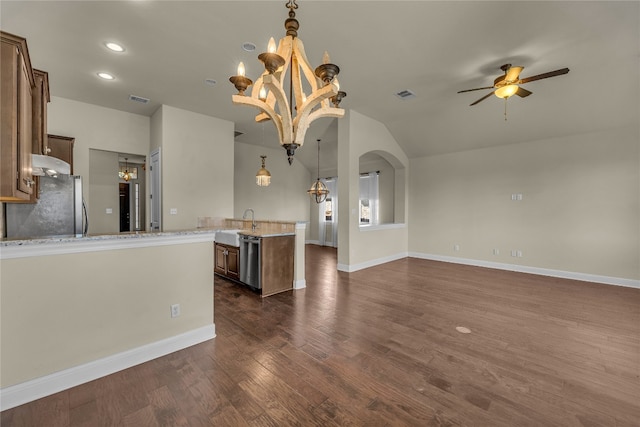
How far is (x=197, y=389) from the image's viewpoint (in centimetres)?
192

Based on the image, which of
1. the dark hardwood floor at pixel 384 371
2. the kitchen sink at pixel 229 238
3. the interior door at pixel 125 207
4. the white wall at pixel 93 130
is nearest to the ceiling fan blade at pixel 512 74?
the dark hardwood floor at pixel 384 371

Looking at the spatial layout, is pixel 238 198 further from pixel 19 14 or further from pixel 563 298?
pixel 563 298

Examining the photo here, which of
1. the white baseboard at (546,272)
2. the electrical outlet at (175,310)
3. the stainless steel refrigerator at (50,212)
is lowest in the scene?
the white baseboard at (546,272)

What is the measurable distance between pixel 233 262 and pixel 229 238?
0.44m

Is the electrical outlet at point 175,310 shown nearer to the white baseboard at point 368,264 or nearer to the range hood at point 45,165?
the range hood at point 45,165

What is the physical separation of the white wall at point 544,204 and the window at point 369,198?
5.05ft

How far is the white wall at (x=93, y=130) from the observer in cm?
459

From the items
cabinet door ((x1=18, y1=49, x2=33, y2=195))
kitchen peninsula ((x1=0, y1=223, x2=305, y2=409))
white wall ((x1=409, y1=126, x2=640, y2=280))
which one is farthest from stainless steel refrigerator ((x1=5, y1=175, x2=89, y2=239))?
→ white wall ((x1=409, y1=126, x2=640, y2=280))

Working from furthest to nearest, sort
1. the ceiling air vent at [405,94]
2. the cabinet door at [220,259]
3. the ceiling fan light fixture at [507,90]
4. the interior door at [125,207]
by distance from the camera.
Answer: the interior door at [125,207]
the cabinet door at [220,259]
the ceiling air vent at [405,94]
the ceiling fan light fixture at [507,90]

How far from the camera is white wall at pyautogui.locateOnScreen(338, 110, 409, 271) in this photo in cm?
543

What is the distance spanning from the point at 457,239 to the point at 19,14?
26.5 feet

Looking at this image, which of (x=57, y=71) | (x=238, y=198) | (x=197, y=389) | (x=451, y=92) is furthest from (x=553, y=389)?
(x=238, y=198)

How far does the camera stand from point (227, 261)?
476 centimetres

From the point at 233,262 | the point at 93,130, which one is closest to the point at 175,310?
the point at 233,262
